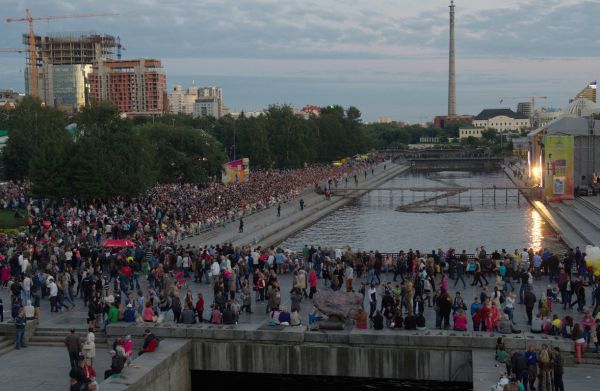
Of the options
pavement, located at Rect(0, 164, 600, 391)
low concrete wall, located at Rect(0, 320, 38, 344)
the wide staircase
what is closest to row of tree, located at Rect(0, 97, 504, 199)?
pavement, located at Rect(0, 164, 600, 391)

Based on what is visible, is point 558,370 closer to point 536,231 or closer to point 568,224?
point 568,224

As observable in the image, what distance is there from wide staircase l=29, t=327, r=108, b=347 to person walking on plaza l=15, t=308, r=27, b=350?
37cm

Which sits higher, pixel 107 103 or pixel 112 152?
pixel 107 103

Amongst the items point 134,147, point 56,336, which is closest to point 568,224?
point 134,147

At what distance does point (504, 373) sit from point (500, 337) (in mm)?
1397

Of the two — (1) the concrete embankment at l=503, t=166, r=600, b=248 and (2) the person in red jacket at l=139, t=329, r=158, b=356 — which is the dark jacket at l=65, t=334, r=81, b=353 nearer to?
(2) the person in red jacket at l=139, t=329, r=158, b=356

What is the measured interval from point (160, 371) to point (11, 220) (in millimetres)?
28997

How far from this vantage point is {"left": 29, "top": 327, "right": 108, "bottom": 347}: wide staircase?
20.3 metres

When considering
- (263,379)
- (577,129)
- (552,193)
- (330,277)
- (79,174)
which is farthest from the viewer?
(577,129)

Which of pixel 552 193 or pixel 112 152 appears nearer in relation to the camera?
pixel 112 152

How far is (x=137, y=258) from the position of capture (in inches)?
1107

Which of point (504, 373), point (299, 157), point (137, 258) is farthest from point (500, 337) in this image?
A: point (299, 157)

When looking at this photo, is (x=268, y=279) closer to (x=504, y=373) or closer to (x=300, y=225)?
(x=504, y=373)

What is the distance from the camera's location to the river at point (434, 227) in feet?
145
